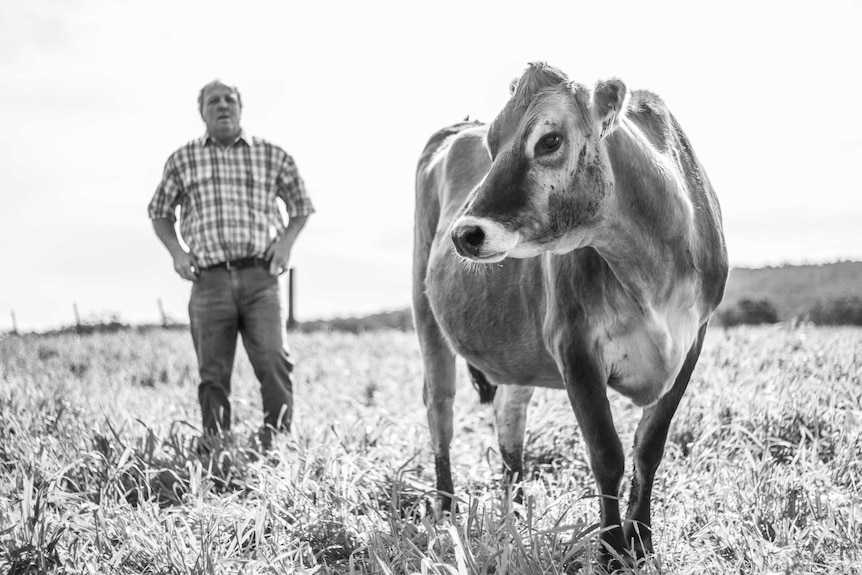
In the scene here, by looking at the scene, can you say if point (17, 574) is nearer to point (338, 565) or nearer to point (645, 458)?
point (338, 565)

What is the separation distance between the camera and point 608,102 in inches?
104

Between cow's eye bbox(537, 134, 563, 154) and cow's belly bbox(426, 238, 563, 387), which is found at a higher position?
cow's eye bbox(537, 134, 563, 154)

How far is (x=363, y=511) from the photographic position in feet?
11.8

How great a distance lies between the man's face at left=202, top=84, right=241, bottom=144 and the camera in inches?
216

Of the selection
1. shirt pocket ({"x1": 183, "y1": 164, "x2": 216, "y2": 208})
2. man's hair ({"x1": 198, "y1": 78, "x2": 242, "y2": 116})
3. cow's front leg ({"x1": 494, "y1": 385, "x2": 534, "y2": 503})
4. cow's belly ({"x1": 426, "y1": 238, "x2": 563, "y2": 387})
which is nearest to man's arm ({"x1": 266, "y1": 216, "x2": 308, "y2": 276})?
shirt pocket ({"x1": 183, "y1": 164, "x2": 216, "y2": 208})

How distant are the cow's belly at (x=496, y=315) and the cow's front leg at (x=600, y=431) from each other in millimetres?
428

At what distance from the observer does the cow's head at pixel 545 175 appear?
8.41 ft

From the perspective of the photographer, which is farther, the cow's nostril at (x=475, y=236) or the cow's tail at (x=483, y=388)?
the cow's tail at (x=483, y=388)

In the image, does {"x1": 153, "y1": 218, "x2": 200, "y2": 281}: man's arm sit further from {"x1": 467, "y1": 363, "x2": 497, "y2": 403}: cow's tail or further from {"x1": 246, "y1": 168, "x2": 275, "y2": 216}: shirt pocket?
{"x1": 467, "y1": 363, "x2": 497, "y2": 403}: cow's tail

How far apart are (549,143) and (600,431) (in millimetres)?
1064

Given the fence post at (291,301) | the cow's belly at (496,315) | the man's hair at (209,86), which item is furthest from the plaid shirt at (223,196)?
the fence post at (291,301)

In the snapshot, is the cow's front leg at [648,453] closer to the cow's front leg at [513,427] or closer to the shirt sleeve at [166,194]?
the cow's front leg at [513,427]

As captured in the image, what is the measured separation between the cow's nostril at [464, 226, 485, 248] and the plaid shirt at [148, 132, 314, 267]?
124 inches

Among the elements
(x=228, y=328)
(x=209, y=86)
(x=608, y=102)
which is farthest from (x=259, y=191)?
(x=608, y=102)
